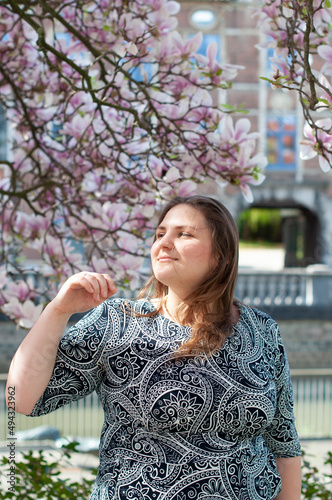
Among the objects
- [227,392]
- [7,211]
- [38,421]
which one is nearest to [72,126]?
[7,211]

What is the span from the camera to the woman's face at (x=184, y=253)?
1364mm

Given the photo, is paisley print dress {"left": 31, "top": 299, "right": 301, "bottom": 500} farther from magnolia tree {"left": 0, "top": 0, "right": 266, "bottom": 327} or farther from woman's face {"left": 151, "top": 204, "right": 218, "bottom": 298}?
magnolia tree {"left": 0, "top": 0, "right": 266, "bottom": 327}

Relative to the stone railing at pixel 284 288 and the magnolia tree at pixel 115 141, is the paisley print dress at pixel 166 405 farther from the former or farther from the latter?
the stone railing at pixel 284 288

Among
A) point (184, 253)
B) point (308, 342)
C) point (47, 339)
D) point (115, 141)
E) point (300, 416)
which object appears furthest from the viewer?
point (308, 342)

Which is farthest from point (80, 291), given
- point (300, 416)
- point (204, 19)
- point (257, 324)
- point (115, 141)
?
point (204, 19)

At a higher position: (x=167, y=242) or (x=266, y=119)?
(x=266, y=119)

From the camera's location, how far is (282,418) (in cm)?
147

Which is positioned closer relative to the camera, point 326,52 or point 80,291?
point 80,291

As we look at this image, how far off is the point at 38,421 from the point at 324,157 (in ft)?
18.9

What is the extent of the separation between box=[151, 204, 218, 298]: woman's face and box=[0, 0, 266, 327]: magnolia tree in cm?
70

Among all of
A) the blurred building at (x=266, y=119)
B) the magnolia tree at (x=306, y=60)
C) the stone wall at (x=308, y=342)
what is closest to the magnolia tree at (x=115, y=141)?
the magnolia tree at (x=306, y=60)

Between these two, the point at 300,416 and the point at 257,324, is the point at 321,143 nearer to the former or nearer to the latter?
the point at 257,324

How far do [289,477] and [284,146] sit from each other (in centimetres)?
1416

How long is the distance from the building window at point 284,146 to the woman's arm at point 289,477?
13892 mm
